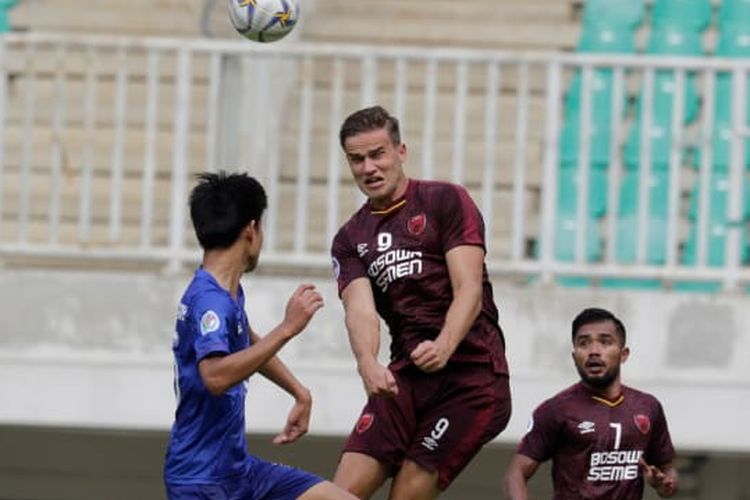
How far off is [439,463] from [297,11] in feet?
7.73

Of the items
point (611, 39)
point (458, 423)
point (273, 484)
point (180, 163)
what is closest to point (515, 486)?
point (458, 423)

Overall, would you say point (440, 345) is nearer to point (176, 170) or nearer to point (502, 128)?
point (176, 170)

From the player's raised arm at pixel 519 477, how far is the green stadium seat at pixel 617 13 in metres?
4.60

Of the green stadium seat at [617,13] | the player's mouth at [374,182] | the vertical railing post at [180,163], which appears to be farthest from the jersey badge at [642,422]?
the green stadium seat at [617,13]

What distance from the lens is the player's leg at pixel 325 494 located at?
7199 millimetres

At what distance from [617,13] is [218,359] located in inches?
243

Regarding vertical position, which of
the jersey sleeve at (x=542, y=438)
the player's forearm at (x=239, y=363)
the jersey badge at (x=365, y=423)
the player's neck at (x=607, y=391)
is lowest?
the jersey sleeve at (x=542, y=438)

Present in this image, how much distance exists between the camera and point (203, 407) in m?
7.10

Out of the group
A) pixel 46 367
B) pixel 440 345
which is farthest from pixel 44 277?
pixel 440 345

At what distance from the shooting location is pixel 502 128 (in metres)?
11.4

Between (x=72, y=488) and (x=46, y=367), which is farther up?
(x=46, y=367)

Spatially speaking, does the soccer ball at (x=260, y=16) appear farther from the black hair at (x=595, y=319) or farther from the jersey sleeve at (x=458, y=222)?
the black hair at (x=595, y=319)

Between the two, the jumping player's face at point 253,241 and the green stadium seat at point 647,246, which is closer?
the jumping player's face at point 253,241

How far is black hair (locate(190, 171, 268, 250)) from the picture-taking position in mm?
7070
